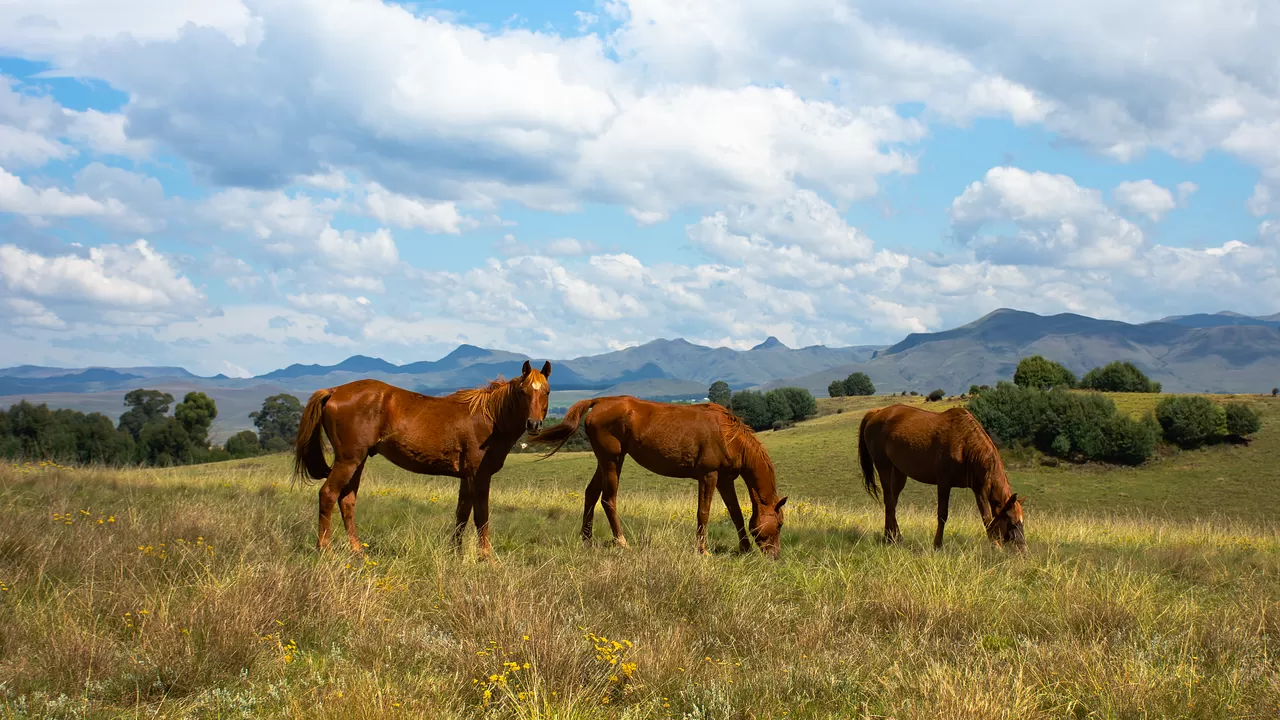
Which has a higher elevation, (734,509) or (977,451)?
(977,451)

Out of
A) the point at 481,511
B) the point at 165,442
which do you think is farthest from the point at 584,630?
the point at 165,442

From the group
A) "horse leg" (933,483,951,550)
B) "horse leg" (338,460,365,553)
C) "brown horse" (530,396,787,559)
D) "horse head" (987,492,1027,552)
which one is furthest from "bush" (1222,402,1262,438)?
"horse leg" (338,460,365,553)

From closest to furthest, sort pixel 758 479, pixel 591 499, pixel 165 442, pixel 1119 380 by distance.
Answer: pixel 758 479, pixel 591 499, pixel 165 442, pixel 1119 380

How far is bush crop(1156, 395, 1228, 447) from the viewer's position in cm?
6731

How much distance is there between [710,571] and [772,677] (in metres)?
2.35

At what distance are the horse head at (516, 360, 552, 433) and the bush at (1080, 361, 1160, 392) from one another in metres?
112

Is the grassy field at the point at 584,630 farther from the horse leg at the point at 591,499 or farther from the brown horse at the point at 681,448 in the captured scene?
the brown horse at the point at 681,448

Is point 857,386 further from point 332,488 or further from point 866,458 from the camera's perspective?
point 332,488

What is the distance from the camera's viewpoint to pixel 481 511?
1008cm

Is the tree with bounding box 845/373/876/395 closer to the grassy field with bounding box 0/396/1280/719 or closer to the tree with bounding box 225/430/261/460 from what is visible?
the tree with bounding box 225/430/261/460

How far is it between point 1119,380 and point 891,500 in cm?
11023

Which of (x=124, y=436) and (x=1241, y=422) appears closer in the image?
(x=1241, y=422)

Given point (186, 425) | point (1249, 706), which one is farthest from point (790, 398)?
point (1249, 706)

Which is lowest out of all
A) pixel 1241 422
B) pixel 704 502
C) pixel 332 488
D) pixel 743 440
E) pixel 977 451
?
pixel 1241 422
